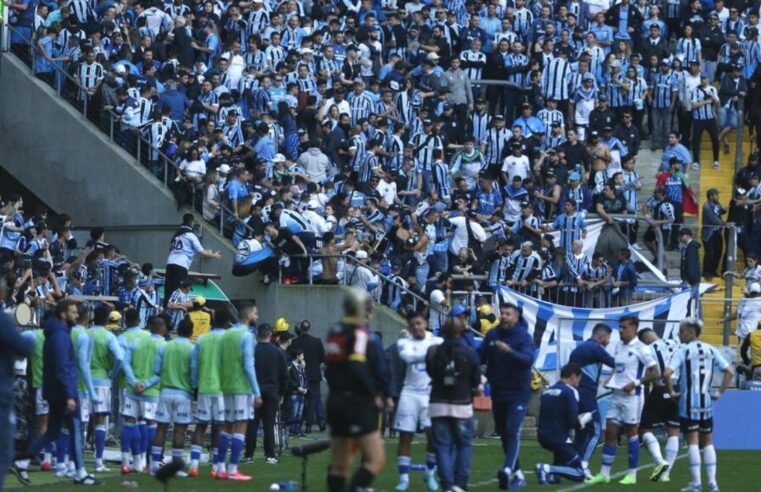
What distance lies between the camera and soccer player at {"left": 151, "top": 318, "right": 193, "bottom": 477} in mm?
19531

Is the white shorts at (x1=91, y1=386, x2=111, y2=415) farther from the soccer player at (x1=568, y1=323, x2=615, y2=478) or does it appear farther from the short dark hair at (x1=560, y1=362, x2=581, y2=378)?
the soccer player at (x1=568, y1=323, x2=615, y2=478)

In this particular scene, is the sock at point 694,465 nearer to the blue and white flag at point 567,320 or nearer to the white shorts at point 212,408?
the white shorts at point 212,408

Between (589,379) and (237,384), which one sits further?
(589,379)

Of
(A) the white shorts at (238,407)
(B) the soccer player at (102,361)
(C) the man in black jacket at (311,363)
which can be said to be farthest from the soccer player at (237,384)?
(C) the man in black jacket at (311,363)

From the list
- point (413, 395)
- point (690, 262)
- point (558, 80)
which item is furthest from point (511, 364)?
point (558, 80)

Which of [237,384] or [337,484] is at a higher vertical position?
[237,384]

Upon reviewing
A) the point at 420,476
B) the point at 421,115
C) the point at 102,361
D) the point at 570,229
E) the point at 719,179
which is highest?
the point at 421,115

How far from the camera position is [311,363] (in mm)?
26406

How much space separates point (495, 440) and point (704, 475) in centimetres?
660

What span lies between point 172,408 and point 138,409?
1.27ft

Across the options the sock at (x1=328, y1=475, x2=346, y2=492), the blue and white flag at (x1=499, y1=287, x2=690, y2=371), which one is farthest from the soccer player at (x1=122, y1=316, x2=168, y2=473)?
the blue and white flag at (x1=499, y1=287, x2=690, y2=371)

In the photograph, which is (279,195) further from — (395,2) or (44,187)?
(395,2)

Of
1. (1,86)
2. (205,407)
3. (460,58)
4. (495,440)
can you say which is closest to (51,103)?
(1,86)

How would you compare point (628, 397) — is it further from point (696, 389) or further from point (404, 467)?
point (404, 467)
